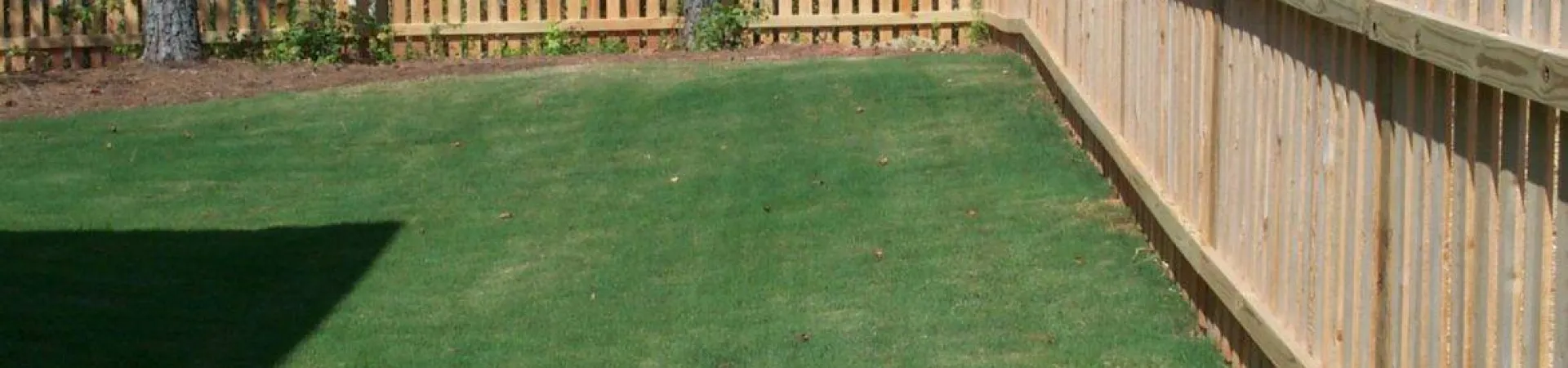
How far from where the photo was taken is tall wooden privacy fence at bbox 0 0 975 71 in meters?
18.0

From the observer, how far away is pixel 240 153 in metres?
12.9

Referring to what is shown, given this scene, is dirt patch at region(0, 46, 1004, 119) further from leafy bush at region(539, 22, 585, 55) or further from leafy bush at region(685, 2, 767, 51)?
leafy bush at region(539, 22, 585, 55)

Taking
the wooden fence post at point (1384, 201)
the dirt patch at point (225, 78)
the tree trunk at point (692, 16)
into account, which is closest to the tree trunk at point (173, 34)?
the dirt patch at point (225, 78)

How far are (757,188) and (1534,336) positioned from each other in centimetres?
688

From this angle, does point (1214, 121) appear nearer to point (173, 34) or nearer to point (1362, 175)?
point (1362, 175)

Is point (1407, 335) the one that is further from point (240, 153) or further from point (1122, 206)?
point (240, 153)

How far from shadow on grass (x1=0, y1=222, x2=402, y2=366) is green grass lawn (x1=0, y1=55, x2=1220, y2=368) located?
2cm

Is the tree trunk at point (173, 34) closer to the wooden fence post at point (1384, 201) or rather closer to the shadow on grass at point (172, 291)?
the shadow on grass at point (172, 291)

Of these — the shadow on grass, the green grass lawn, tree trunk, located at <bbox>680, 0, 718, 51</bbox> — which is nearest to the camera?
the green grass lawn

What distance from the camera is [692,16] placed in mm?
17719

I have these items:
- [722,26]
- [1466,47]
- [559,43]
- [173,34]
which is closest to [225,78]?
[173,34]

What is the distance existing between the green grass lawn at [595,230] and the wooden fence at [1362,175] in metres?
0.61

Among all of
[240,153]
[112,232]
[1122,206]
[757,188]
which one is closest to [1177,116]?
[1122,206]

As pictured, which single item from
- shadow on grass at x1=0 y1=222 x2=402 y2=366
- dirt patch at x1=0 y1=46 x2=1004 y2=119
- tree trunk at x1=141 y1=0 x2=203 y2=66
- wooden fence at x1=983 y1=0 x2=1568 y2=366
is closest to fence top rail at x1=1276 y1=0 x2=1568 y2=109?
wooden fence at x1=983 y1=0 x2=1568 y2=366
